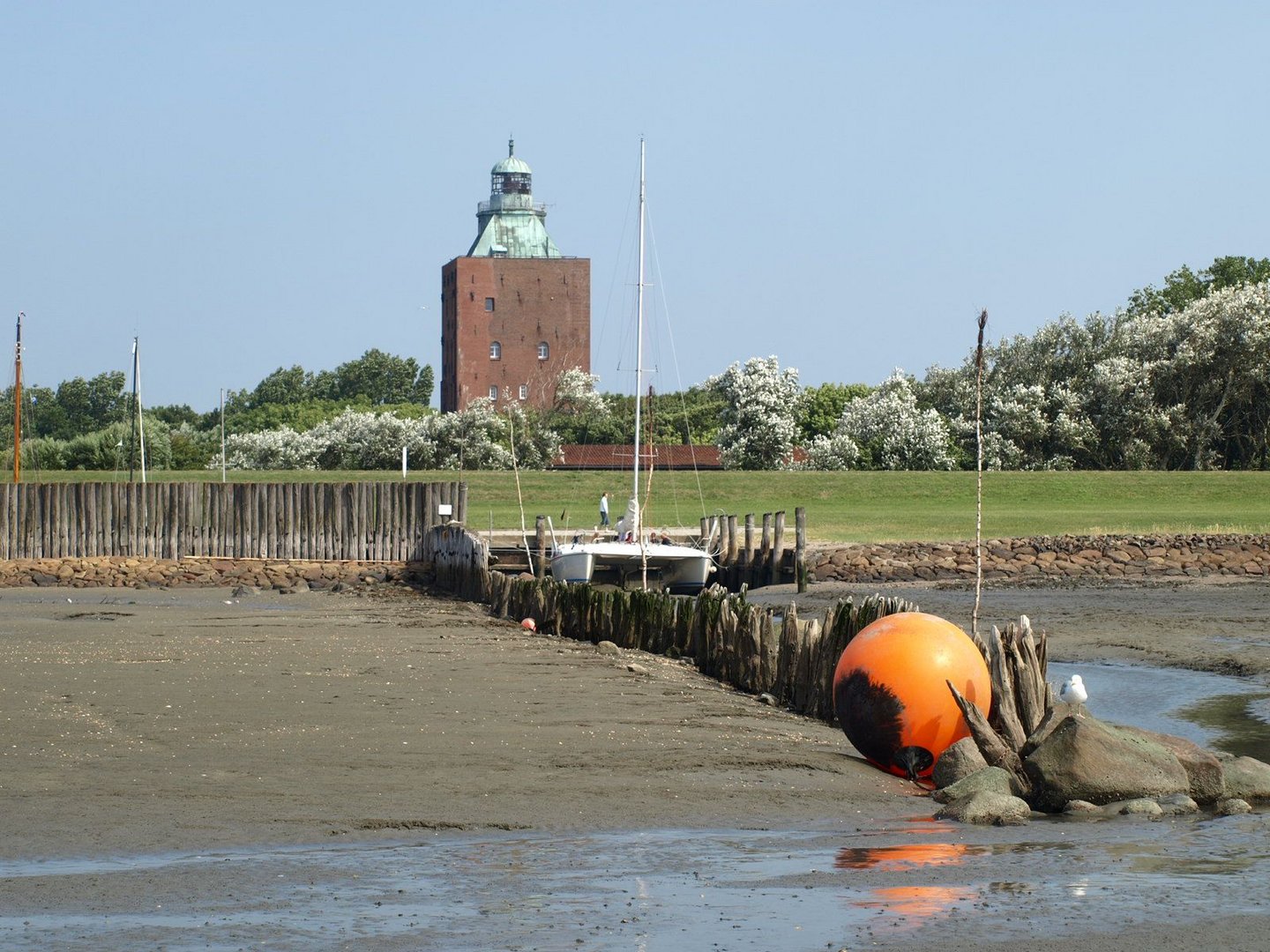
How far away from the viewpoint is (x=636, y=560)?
38750mm

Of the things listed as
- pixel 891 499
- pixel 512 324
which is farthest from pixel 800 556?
pixel 512 324

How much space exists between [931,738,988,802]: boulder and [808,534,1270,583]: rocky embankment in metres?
26.4

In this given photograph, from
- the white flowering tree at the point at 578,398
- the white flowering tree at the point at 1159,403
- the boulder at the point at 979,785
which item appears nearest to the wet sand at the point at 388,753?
the boulder at the point at 979,785

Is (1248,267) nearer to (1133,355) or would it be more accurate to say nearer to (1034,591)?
(1133,355)

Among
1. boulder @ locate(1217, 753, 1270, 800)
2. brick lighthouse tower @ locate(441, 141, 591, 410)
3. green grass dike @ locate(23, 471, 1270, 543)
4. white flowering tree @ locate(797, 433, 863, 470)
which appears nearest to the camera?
boulder @ locate(1217, 753, 1270, 800)

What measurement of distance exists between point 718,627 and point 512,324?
11251cm

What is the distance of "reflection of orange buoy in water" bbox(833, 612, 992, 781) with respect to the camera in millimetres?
13250

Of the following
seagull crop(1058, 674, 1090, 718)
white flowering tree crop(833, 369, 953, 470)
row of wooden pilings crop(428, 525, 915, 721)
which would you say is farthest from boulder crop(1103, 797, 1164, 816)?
white flowering tree crop(833, 369, 953, 470)

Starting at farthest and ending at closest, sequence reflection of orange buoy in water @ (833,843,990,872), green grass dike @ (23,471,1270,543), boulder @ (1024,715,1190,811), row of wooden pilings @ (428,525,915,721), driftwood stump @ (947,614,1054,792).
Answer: green grass dike @ (23,471,1270,543)
row of wooden pilings @ (428,525,915,721)
driftwood stump @ (947,614,1054,792)
boulder @ (1024,715,1190,811)
reflection of orange buoy in water @ (833,843,990,872)

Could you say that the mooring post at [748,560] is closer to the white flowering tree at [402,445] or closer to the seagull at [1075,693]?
the seagull at [1075,693]

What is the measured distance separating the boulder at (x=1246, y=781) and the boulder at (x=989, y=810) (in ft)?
5.44

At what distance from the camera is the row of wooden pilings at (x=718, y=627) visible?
17.0m

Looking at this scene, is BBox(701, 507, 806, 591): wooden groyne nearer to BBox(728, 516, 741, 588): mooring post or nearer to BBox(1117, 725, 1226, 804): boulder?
BBox(728, 516, 741, 588): mooring post

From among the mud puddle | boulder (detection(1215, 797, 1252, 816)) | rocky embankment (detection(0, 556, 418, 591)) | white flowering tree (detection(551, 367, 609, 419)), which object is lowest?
rocky embankment (detection(0, 556, 418, 591))
